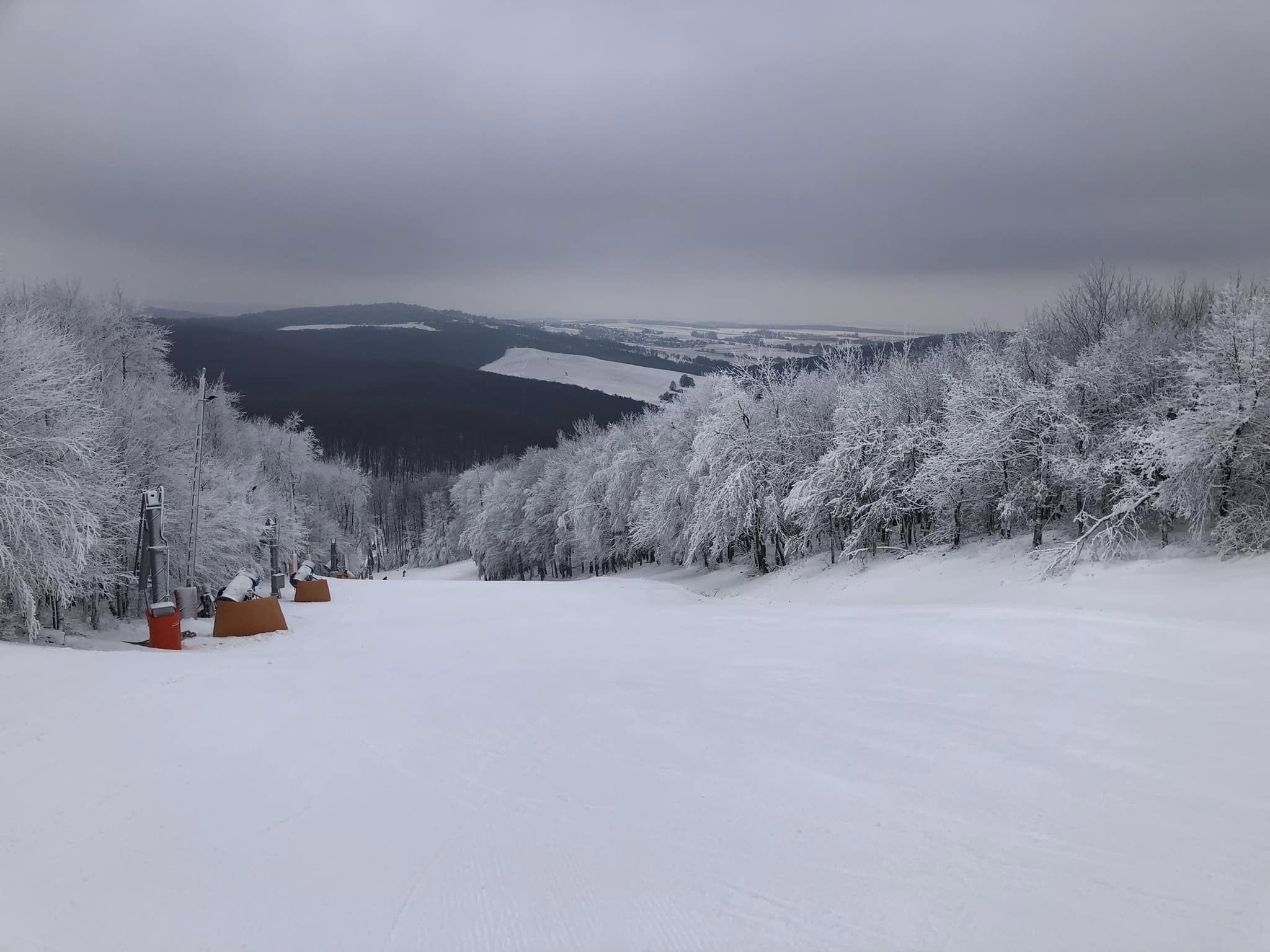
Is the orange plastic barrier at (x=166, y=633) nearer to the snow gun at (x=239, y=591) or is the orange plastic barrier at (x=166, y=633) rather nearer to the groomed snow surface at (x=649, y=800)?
the groomed snow surface at (x=649, y=800)

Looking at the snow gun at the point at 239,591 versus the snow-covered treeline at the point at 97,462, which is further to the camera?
the snow gun at the point at 239,591

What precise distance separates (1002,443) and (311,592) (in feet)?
81.5

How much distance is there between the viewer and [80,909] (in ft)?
14.8

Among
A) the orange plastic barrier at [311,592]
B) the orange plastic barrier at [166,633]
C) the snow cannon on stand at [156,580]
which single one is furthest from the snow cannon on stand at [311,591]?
the orange plastic barrier at [166,633]

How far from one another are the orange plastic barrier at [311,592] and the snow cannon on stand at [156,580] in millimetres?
5207

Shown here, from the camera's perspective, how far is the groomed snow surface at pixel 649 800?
4.77m


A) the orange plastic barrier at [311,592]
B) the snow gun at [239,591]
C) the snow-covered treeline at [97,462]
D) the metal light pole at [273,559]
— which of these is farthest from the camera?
the metal light pole at [273,559]

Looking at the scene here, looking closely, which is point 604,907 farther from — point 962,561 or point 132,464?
point 132,464

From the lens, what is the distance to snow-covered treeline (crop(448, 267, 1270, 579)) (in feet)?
61.5

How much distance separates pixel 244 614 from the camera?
17109mm

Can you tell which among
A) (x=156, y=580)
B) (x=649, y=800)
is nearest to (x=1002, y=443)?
(x=649, y=800)

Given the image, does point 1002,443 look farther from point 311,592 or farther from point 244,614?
point 311,592

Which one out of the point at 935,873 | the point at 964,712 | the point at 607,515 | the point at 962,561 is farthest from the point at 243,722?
the point at 607,515

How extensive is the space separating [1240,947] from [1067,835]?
1.50 meters
